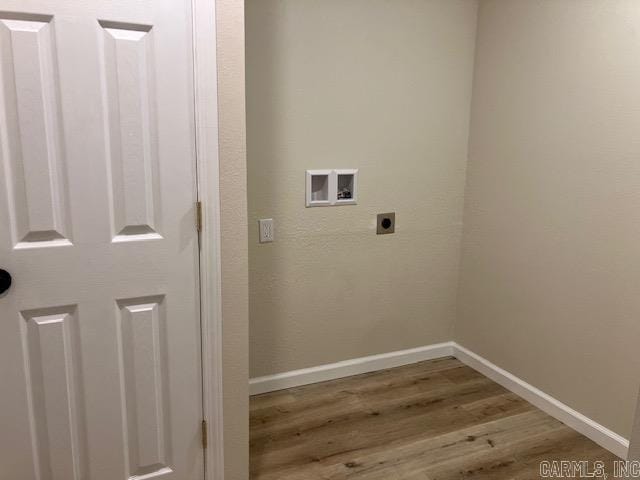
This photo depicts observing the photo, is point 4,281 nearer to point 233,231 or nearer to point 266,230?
point 233,231

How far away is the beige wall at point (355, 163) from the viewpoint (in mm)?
2502

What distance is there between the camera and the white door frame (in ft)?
5.23

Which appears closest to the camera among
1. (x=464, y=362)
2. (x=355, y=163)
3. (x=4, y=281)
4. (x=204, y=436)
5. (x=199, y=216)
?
(x=4, y=281)

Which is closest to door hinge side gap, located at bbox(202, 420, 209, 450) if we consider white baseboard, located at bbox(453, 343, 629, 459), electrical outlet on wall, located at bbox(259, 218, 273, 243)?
electrical outlet on wall, located at bbox(259, 218, 273, 243)

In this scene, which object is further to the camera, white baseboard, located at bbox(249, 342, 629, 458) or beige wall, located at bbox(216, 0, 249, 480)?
white baseboard, located at bbox(249, 342, 629, 458)

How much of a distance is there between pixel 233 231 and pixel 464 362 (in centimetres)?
200

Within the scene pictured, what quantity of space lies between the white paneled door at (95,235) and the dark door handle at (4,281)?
0.06 ft

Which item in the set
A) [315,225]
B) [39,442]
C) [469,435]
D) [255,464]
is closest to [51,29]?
[39,442]

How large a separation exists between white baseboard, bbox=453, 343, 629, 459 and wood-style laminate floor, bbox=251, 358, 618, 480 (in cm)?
4

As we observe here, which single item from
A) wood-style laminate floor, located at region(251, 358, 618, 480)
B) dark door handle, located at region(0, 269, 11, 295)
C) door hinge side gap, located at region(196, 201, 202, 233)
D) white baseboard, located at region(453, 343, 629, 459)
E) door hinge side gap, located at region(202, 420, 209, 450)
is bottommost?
wood-style laminate floor, located at region(251, 358, 618, 480)

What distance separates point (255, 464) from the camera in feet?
7.22

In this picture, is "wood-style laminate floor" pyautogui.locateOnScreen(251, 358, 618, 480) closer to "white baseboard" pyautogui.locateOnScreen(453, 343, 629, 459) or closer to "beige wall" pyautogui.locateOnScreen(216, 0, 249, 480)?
"white baseboard" pyautogui.locateOnScreen(453, 343, 629, 459)

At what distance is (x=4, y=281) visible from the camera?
1507 mm

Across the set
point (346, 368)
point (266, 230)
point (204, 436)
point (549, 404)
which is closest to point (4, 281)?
point (204, 436)
